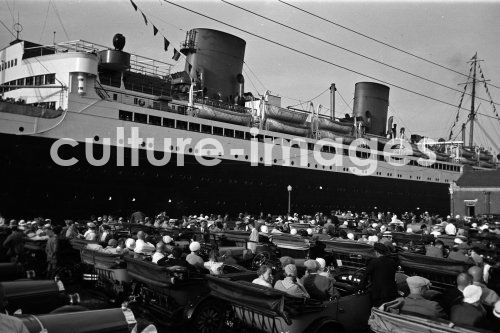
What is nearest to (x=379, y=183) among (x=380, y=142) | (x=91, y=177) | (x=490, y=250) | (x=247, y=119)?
(x=380, y=142)

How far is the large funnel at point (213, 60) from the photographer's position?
1313 inches

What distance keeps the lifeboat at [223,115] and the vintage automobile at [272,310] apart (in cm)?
2294

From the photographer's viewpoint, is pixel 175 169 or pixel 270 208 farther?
pixel 270 208

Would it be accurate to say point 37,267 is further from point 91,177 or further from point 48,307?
point 91,177

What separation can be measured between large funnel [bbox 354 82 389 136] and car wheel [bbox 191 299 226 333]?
4380 cm

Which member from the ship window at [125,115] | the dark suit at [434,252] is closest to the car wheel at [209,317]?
the dark suit at [434,252]

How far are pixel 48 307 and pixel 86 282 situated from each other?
416 centimetres

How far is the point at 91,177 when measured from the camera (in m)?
22.8

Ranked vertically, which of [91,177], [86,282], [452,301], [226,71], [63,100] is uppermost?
[226,71]

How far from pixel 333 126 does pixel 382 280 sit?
36.0 m

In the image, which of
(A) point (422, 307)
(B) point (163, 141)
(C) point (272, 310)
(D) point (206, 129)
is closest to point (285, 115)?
(D) point (206, 129)

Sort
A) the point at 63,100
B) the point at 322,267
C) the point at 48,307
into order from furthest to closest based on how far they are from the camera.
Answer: the point at 63,100 < the point at 322,267 < the point at 48,307

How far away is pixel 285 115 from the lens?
120 feet

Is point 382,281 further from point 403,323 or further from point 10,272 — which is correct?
point 10,272
